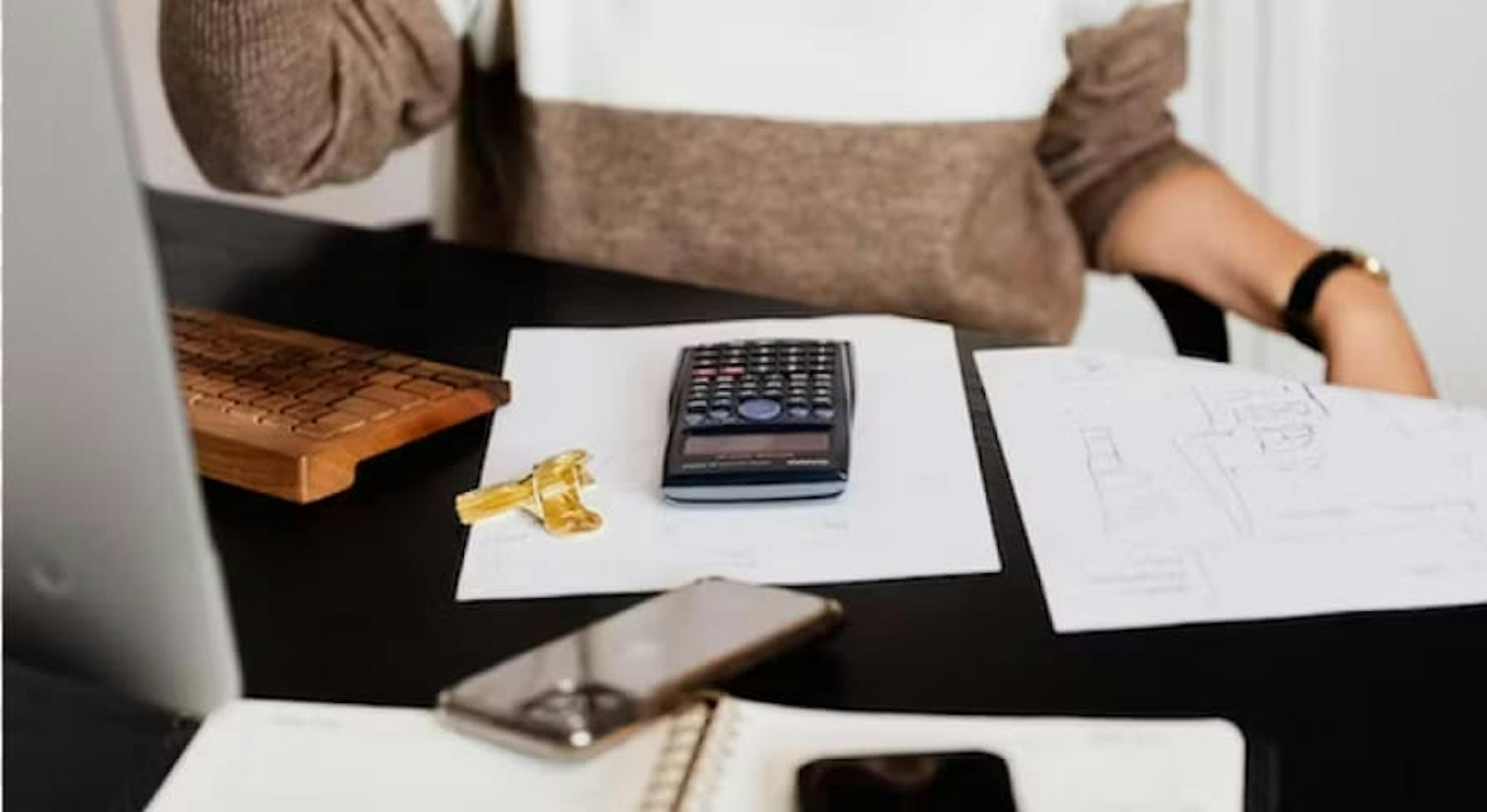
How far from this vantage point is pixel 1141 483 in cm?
82

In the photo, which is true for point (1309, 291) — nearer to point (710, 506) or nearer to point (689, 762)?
point (710, 506)

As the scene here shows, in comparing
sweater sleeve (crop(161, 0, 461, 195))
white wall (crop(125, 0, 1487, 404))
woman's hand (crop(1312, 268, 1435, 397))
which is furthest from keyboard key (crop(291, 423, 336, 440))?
white wall (crop(125, 0, 1487, 404))

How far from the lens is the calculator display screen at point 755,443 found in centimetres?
82

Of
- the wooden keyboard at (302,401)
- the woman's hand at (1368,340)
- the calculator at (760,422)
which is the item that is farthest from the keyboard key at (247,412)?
the woman's hand at (1368,340)

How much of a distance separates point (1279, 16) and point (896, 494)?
1180 millimetres

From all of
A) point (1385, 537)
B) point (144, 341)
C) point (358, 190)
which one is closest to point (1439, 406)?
point (1385, 537)

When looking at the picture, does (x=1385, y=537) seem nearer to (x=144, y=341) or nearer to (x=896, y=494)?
(x=896, y=494)

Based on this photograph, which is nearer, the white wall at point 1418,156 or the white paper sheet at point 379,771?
the white paper sheet at point 379,771

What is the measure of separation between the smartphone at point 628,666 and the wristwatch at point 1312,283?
579mm

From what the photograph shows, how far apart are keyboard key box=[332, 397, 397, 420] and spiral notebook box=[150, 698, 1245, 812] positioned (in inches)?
9.3

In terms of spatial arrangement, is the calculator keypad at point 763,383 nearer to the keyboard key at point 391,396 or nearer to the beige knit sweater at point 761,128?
the keyboard key at point 391,396

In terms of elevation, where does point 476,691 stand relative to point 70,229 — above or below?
below

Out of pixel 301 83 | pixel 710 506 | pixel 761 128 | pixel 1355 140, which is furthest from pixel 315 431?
pixel 1355 140

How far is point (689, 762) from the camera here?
614mm
